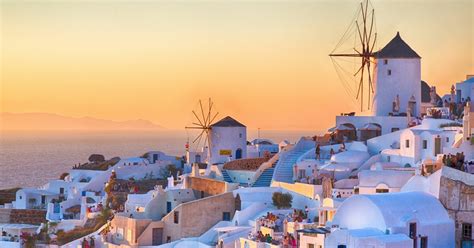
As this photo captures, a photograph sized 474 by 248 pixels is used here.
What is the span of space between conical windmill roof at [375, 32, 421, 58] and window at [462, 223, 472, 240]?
14.6 m

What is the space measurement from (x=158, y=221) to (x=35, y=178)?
146 feet

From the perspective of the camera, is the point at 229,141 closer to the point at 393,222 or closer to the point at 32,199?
the point at 32,199

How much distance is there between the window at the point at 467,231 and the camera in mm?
34469

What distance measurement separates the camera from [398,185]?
128 ft

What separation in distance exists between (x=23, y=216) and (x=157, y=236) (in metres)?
12.2

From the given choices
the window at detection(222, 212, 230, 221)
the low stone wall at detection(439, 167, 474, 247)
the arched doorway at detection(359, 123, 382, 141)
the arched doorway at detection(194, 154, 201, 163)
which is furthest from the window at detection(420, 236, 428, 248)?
Result: the arched doorway at detection(194, 154, 201, 163)

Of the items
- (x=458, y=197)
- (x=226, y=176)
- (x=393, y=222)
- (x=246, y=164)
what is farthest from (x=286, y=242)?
(x=246, y=164)

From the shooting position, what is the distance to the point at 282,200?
41.7m

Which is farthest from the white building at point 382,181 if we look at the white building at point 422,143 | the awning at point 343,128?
the awning at point 343,128

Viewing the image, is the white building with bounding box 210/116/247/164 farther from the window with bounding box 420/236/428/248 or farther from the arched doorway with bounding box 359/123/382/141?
the window with bounding box 420/236/428/248

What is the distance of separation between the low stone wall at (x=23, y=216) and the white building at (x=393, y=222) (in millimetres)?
20534

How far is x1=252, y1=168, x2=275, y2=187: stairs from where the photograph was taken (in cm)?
4566

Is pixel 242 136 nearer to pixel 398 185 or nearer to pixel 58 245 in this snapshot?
pixel 58 245

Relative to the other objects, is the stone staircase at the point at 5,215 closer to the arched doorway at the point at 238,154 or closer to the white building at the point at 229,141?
the white building at the point at 229,141
